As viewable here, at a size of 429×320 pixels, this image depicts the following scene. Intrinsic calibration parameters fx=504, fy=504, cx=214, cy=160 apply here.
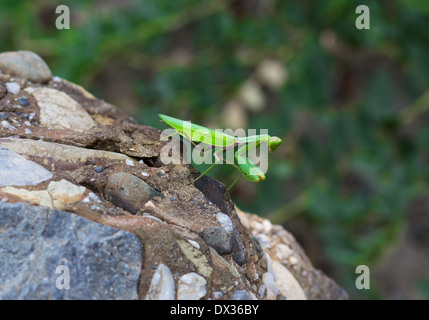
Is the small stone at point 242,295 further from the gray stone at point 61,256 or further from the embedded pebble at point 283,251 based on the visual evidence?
the embedded pebble at point 283,251

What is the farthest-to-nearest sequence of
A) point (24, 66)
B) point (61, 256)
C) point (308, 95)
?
point (308, 95), point (24, 66), point (61, 256)

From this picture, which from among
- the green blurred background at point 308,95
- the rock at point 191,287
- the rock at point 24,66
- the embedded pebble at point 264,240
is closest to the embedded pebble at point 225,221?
the rock at point 191,287

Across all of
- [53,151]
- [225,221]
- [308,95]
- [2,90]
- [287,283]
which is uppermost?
[308,95]

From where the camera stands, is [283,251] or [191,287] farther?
[283,251]

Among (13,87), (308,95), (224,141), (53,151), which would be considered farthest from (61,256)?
(308,95)

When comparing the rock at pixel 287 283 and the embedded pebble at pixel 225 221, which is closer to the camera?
the embedded pebble at pixel 225 221

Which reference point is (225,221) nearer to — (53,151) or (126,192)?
(126,192)

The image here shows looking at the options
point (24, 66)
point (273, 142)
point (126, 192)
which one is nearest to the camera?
point (126, 192)

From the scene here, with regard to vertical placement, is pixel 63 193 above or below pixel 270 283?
above

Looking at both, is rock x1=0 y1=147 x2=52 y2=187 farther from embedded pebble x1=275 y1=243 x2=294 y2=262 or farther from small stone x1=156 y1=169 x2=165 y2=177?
embedded pebble x1=275 y1=243 x2=294 y2=262
